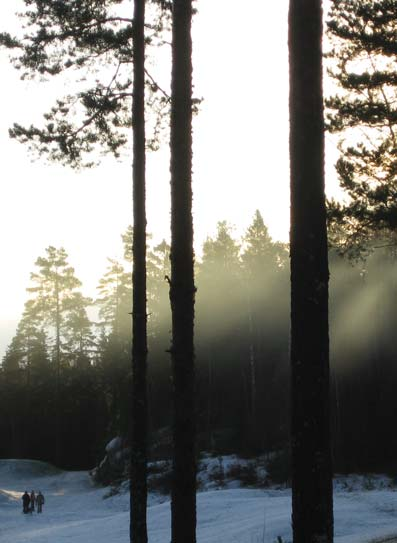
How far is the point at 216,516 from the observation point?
2033cm

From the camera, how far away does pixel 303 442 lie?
17.5 feet

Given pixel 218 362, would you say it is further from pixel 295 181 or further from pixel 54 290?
pixel 295 181

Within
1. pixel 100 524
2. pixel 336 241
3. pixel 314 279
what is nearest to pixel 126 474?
pixel 100 524

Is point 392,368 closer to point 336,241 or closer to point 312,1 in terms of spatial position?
point 336,241

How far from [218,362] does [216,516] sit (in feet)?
86.1

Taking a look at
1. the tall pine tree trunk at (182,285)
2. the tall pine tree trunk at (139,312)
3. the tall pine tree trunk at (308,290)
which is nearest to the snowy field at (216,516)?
the tall pine tree trunk at (139,312)

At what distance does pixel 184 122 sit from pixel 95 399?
47068 millimetres

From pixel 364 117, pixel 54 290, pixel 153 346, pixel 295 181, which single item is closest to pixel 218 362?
pixel 153 346

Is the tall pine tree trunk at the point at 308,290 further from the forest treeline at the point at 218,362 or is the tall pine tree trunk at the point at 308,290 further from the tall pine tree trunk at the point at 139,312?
the forest treeline at the point at 218,362

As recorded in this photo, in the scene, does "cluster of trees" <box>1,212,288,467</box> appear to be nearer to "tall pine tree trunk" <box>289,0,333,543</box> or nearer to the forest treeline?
the forest treeline

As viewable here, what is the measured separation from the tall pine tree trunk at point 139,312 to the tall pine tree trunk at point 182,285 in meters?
3.40

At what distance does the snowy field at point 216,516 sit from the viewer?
1540 centimetres

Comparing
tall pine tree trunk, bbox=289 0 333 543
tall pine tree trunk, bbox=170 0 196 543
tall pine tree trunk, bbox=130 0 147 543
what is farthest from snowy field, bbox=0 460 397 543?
tall pine tree trunk, bbox=289 0 333 543

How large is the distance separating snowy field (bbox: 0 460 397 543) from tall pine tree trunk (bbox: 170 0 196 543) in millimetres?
6068
